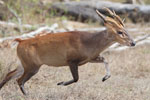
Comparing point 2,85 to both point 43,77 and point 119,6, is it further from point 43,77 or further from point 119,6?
point 119,6

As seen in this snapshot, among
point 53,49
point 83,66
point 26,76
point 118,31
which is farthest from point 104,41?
A: point 83,66

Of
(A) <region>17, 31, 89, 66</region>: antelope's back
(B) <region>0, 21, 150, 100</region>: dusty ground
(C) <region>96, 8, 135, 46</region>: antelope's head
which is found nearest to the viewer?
(C) <region>96, 8, 135, 46</region>: antelope's head

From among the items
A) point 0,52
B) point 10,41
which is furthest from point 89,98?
point 10,41

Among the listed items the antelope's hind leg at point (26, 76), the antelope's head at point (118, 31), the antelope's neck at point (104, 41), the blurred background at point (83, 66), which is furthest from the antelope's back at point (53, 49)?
the blurred background at point (83, 66)

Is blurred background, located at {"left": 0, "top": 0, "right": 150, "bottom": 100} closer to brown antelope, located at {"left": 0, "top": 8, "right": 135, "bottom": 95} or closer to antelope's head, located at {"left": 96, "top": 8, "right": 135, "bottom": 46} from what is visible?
brown antelope, located at {"left": 0, "top": 8, "right": 135, "bottom": 95}

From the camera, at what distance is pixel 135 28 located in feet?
51.3

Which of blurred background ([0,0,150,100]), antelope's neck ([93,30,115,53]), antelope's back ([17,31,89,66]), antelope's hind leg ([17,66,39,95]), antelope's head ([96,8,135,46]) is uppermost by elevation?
antelope's head ([96,8,135,46])

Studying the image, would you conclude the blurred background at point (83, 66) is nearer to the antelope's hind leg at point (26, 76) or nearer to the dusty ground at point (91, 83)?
the dusty ground at point (91, 83)

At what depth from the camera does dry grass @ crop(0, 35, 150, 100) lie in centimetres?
705

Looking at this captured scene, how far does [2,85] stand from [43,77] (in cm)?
133

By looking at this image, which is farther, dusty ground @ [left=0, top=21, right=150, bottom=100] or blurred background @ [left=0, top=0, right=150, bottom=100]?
blurred background @ [left=0, top=0, right=150, bottom=100]

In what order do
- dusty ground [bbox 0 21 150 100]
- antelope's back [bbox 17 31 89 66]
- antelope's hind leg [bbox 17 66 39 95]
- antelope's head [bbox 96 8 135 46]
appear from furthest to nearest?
antelope's hind leg [bbox 17 66 39 95]
dusty ground [bbox 0 21 150 100]
antelope's back [bbox 17 31 89 66]
antelope's head [bbox 96 8 135 46]

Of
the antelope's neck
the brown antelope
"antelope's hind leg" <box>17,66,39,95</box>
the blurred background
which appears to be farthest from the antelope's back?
the blurred background

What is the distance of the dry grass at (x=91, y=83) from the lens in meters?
7.05
